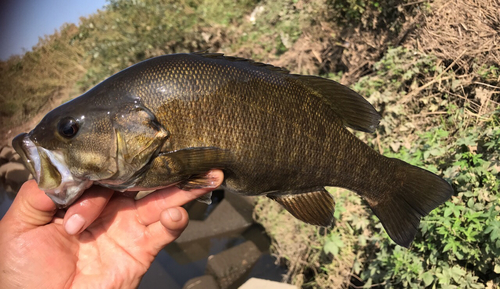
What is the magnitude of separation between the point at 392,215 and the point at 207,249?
4.28m

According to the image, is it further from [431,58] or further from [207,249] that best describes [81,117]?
[207,249]

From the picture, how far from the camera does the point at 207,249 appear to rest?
5.77 metres

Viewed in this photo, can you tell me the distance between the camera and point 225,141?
5.61ft

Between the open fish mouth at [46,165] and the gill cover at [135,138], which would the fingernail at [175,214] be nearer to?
the gill cover at [135,138]

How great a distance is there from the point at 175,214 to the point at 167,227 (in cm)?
11

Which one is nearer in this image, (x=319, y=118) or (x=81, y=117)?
(x=81, y=117)

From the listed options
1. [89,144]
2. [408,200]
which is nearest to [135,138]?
[89,144]

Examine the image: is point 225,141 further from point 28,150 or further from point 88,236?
point 88,236

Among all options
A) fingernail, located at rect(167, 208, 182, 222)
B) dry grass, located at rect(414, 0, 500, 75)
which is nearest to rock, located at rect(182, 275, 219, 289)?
fingernail, located at rect(167, 208, 182, 222)

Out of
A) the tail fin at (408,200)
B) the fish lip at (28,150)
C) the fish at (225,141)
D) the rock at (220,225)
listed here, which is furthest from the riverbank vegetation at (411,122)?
the fish lip at (28,150)

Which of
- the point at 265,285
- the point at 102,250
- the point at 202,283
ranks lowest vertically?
the point at 202,283

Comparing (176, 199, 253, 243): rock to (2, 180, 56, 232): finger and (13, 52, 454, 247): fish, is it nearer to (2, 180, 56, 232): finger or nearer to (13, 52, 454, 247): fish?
(13, 52, 454, 247): fish

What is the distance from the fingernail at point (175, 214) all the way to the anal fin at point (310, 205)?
0.53 meters

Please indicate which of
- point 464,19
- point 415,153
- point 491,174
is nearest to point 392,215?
point 491,174
